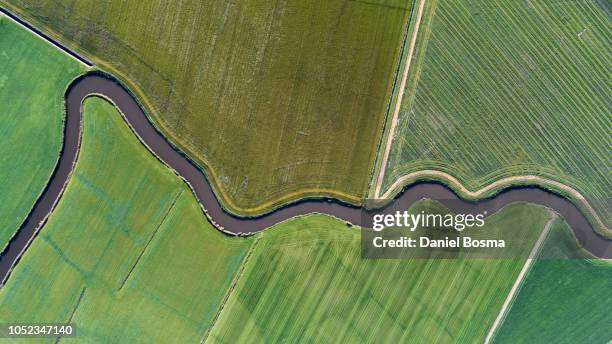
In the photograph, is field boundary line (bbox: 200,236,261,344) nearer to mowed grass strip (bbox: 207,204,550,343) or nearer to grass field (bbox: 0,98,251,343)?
mowed grass strip (bbox: 207,204,550,343)

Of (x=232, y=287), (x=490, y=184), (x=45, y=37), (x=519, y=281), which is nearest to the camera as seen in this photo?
(x=45, y=37)

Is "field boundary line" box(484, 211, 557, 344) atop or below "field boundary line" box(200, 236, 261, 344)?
atop

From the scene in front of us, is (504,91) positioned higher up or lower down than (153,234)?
higher up

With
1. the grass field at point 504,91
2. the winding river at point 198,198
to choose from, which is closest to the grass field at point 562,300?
the winding river at point 198,198

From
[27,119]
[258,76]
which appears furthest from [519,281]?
[27,119]

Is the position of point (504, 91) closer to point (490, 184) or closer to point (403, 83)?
point (490, 184)

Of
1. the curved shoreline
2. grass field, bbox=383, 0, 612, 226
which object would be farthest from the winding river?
grass field, bbox=383, 0, 612, 226
